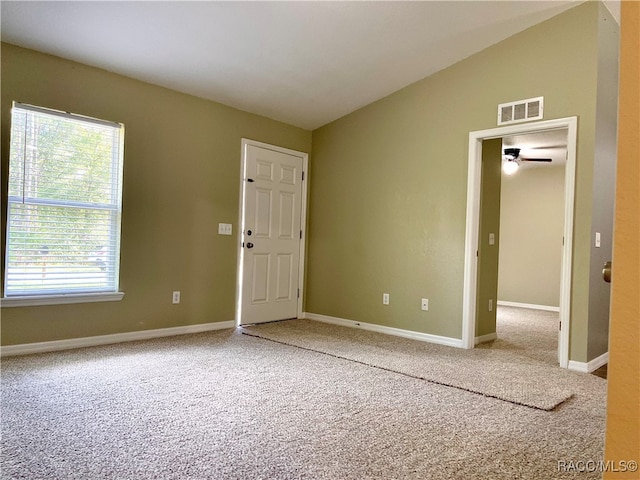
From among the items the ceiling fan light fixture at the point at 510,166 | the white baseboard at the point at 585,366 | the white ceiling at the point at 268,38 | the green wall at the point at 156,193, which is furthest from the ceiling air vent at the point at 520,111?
the ceiling fan light fixture at the point at 510,166

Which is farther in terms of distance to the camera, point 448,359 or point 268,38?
point 448,359

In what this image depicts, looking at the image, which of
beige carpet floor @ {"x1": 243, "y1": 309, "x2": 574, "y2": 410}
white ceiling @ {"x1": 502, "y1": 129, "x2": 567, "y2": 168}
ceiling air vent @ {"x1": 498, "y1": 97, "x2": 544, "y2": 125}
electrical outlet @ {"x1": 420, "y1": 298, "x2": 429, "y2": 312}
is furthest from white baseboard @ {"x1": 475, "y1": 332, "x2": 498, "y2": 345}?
white ceiling @ {"x1": 502, "y1": 129, "x2": 567, "y2": 168}

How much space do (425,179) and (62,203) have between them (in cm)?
332

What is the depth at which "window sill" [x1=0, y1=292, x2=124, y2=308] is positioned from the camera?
11.1ft

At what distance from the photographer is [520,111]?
3924mm

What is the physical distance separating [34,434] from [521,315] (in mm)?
6156

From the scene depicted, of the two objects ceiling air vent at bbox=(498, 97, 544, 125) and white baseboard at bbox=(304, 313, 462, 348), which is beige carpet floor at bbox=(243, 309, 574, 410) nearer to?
white baseboard at bbox=(304, 313, 462, 348)

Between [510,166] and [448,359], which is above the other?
[510,166]

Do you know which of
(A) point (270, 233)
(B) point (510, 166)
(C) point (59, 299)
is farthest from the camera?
(B) point (510, 166)

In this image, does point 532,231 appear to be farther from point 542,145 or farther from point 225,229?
point 225,229

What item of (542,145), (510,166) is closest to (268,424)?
(542,145)

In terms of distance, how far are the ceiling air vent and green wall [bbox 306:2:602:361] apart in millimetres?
64

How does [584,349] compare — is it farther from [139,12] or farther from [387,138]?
[139,12]

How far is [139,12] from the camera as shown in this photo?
3.10 metres
